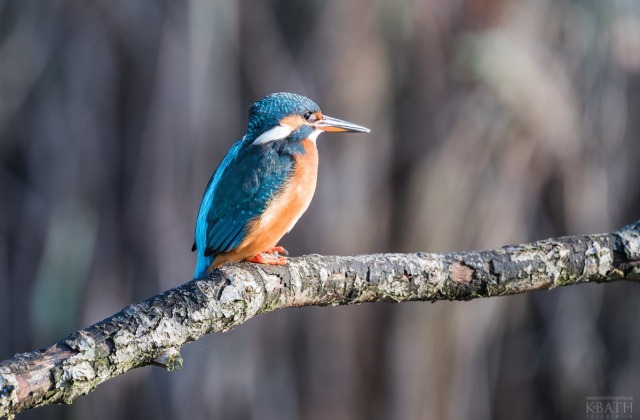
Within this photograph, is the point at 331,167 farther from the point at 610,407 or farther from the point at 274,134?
the point at 610,407

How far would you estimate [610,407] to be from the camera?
10.6ft

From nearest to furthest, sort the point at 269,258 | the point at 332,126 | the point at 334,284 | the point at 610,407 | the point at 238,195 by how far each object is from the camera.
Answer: the point at 334,284 → the point at 269,258 → the point at 238,195 → the point at 332,126 → the point at 610,407

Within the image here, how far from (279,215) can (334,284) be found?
43 cm

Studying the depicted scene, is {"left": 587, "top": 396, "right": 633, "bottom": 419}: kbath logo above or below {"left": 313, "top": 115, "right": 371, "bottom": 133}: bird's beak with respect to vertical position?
below

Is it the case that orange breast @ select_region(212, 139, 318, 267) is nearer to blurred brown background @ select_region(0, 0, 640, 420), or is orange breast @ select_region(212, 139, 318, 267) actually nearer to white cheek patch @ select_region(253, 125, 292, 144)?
white cheek patch @ select_region(253, 125, 292, 144)

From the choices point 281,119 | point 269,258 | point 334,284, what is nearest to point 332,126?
point 281,119

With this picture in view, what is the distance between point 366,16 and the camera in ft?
10.0

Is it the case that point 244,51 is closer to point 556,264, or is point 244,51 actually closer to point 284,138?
point 284,138

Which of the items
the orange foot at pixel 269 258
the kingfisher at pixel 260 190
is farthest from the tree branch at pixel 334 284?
the kingfisher at pixel 260 190

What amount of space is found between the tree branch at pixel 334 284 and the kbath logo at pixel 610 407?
1.73 m

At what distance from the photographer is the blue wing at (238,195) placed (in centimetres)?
185

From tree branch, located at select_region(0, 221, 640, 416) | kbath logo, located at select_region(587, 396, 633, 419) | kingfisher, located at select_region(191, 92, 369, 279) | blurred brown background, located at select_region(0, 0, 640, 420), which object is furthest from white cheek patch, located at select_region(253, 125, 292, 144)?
kbath logo, located at select_region(587, 396, 633, 419)

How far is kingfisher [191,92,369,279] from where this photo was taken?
186cm

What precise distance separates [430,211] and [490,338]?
55cm
